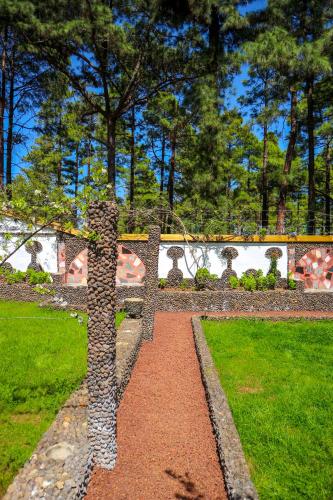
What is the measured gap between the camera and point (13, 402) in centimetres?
491

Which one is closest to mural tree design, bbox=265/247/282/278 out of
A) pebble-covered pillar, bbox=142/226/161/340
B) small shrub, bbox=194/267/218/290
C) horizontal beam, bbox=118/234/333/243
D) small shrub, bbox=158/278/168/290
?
horizontal beam, bbox=118/234/333/243

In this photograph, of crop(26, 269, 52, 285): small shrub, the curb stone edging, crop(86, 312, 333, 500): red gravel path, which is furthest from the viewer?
crop(26, 269, 52, 285): small shrub

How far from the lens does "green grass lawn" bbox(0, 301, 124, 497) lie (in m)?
4.00

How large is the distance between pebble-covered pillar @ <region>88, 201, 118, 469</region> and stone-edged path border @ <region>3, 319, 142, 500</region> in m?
0.21

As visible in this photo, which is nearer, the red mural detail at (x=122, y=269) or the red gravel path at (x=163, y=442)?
the red gravel path at (x=163, y=442)

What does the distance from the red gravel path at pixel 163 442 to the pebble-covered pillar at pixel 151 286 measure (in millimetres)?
1478

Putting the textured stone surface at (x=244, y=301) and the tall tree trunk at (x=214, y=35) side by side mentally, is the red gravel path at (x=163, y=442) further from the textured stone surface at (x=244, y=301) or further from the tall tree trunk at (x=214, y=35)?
the tall tree trunk at (x=214, y=35)

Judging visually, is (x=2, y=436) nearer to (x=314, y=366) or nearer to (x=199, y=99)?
(x=314, y=366)

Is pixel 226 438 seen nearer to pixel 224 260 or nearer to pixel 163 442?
pixel 163 442

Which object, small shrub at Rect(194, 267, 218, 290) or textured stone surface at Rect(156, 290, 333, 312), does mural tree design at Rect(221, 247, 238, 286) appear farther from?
textured stone surface at Rect(156, 290, 333, 312)

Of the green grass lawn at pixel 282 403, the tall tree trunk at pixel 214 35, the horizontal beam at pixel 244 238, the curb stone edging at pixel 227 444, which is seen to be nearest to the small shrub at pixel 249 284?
the horizontal beam at pixel 244 238

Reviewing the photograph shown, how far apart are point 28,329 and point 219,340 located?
17.2 feet

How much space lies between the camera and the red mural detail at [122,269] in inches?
593

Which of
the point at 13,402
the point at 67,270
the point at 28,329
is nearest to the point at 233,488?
the point at 13,402
